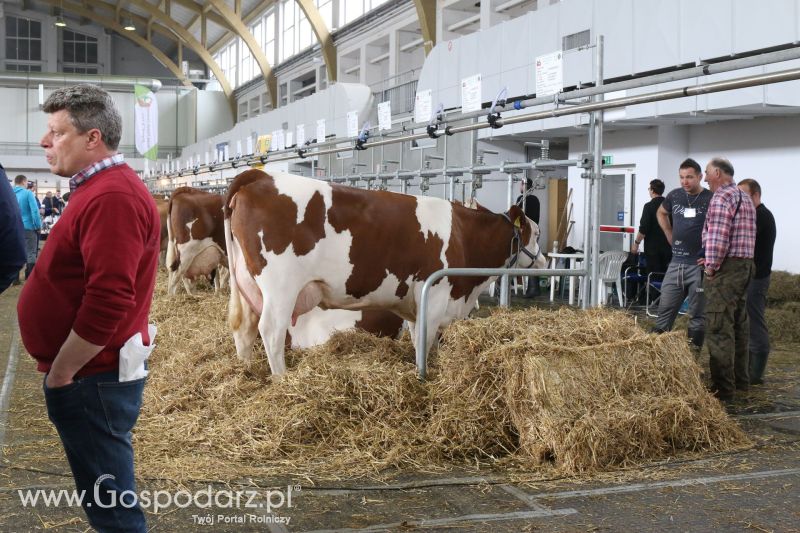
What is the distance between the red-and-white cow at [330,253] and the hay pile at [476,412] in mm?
684

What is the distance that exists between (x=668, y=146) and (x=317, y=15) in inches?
694

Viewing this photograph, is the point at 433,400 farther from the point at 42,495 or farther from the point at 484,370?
the point at 42,495

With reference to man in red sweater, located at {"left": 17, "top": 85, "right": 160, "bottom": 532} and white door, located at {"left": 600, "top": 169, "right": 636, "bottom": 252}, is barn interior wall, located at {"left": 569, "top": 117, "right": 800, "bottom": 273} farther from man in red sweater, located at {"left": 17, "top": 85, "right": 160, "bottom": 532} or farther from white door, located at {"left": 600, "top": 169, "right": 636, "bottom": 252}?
man in red sweater, located at {"left": 17, "top": 85, "right": 160, "bottom": 532}

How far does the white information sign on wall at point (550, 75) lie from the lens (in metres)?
6.27

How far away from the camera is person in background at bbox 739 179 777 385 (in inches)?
253

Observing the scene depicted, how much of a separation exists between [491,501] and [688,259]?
348cm

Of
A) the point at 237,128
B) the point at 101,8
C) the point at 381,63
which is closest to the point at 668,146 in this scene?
the point at 381,63

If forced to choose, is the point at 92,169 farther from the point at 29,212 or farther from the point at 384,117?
the point at 29,212

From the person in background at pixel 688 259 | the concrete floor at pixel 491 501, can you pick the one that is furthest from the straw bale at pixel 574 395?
the person in background at pixel 688 259

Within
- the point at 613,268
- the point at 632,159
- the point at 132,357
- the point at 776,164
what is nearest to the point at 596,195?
the point at 132,357

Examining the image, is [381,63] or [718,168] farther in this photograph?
[381,63]

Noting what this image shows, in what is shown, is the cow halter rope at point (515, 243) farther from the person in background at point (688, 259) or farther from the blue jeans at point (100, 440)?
the blue jeans at point (100, 440)

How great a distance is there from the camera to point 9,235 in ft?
8.24

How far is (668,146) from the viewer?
13.1 metres
